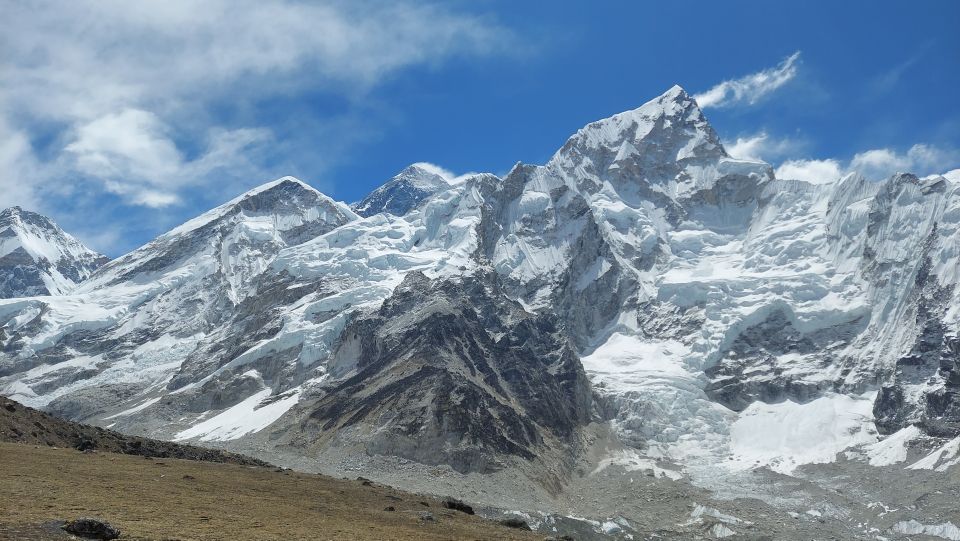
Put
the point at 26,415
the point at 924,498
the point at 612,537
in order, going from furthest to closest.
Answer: the point at 924,498
the point at 612,537
the point at 26,415

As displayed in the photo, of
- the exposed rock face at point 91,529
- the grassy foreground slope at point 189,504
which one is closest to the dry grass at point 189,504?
the grassy foreground slope at point 189,504

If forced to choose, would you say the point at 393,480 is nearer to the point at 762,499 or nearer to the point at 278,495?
A: the point at 762,499

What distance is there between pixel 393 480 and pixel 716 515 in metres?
68.0

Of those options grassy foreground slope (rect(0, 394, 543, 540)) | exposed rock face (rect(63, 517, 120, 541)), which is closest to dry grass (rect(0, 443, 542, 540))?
grassy foreground slope (rect(0, 394, 543, 540))

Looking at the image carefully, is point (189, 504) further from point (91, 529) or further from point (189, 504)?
point (91, 529)

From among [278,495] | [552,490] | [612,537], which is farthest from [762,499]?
[278,495]

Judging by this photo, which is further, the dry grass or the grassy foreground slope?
the dry grass

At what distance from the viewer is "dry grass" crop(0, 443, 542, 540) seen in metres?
40.5

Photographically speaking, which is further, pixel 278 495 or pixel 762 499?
pixel 762 499

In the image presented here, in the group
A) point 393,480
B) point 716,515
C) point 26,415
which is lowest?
point 716,515

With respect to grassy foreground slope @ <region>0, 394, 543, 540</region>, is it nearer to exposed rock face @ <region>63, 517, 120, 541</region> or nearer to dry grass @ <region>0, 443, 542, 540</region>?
dry grass @ <region>0, 443, 542, 540</region>

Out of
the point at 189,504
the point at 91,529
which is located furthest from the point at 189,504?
the point at 91,529

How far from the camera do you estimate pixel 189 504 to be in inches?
1949

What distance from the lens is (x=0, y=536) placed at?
114ft
